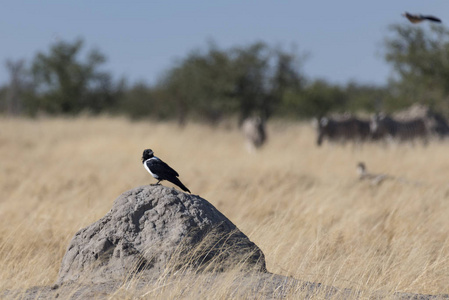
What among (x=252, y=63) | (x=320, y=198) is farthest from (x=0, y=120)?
(x=320, y=198)

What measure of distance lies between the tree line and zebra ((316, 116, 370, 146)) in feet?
18.2

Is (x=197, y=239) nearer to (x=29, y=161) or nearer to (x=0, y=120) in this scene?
(x=29, y=161)

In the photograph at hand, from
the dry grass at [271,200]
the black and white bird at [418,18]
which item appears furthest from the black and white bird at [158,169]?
the black and white bird at [418,18]

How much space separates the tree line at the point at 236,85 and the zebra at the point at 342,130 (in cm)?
556

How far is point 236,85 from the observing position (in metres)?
29.0

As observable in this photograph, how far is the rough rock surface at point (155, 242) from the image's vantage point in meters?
4.86

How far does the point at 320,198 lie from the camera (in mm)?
9516

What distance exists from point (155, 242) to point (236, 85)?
79.9ft

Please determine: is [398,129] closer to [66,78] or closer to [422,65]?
[422,65]

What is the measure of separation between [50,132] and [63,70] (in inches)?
458

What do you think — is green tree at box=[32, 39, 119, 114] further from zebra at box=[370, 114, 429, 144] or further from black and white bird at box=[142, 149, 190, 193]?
black and white bird at box=[142, 149, 190, 193]

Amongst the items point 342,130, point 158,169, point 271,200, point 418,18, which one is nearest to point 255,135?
point 342,130

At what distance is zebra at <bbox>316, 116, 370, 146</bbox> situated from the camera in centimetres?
2019

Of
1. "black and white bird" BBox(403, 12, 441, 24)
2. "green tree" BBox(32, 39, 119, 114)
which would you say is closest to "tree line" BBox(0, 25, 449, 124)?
"green tree" BBox(32, 39, 119, 114)
